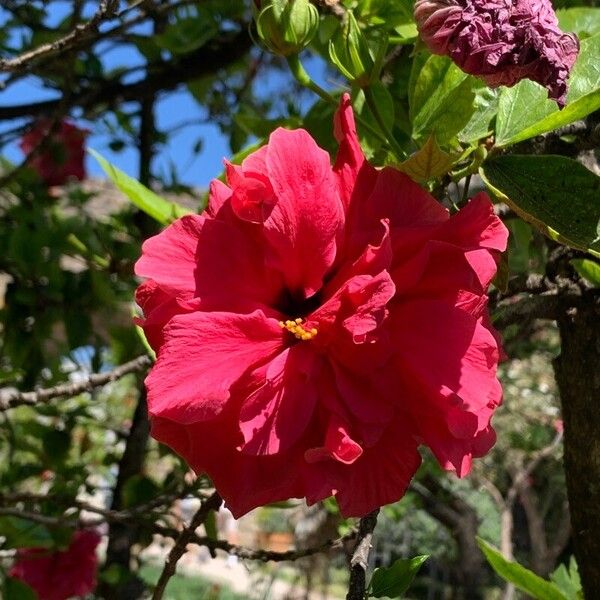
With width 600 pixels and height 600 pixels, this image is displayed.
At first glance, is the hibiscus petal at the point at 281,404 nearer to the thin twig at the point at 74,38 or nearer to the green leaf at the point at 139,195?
the green leaf at the point at 139,195

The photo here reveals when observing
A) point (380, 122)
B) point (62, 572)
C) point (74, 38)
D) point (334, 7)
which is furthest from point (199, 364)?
point (62, 572)

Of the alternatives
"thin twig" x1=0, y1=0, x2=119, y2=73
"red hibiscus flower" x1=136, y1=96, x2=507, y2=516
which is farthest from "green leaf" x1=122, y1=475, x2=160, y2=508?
"red hibiscus flower" x1=136, y1=96, x2=507, y2=516

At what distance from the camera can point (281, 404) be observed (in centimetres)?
57

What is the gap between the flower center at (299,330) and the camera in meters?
0.58

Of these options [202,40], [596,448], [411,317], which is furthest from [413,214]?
[202,40]

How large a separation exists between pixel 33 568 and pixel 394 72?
4.57 feet

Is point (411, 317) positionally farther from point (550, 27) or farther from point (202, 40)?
point (202, 40)

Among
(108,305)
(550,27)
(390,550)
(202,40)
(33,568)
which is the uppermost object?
(550,27)

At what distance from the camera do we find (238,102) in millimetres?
2189

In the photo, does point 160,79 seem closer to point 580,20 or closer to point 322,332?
point 580,20

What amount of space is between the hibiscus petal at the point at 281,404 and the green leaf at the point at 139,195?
304mm

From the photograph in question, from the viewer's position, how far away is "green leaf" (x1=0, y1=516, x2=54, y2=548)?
1.30 m

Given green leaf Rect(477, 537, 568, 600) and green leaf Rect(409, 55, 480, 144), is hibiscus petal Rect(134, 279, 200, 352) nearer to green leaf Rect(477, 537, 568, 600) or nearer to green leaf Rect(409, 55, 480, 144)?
green leaf Rect(409, 55, 480, 144)

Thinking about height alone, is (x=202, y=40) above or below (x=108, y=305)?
above
